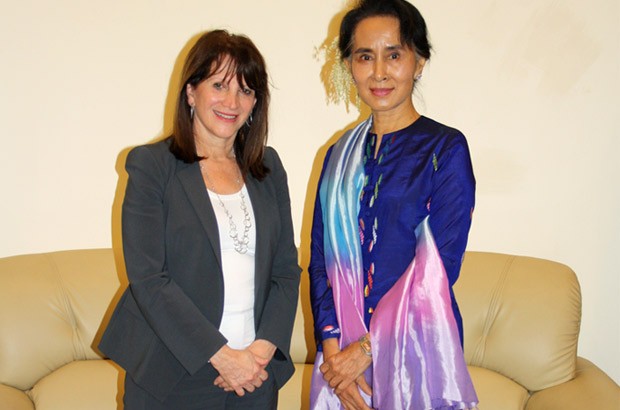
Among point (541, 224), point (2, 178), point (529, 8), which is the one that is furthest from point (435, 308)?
point (2, 178)

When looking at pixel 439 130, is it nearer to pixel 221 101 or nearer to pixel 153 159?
pixel 221 101

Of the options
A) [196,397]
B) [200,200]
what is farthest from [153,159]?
[196,397]

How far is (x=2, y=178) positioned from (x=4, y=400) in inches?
38.8

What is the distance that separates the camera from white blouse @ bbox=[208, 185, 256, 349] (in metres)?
1.71

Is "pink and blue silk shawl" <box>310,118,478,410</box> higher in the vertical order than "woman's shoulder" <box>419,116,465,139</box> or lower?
lower

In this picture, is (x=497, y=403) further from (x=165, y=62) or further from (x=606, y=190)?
(x=165, y=62)

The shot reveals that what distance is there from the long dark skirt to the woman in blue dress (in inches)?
9.4

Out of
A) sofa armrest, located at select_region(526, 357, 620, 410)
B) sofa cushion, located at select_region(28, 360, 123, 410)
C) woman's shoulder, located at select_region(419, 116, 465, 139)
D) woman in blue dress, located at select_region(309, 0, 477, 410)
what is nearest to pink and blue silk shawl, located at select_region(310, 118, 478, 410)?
woman in blue dress, located at select_region(309, 0, 477, 410)

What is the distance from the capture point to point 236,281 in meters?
1.71

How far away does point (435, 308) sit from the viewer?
1.65m

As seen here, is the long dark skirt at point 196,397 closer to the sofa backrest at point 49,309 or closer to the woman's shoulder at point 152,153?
the woman's shoulder at point 152,153

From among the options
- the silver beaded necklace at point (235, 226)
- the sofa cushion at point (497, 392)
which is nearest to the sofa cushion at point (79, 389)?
the silver beaded necklace at point (235, 226)

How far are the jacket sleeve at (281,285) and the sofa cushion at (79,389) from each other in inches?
38.4

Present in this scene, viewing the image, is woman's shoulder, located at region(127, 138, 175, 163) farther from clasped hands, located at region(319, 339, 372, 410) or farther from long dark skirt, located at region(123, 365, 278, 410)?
clasped hands, located at region(319, 339, 372, 410)
